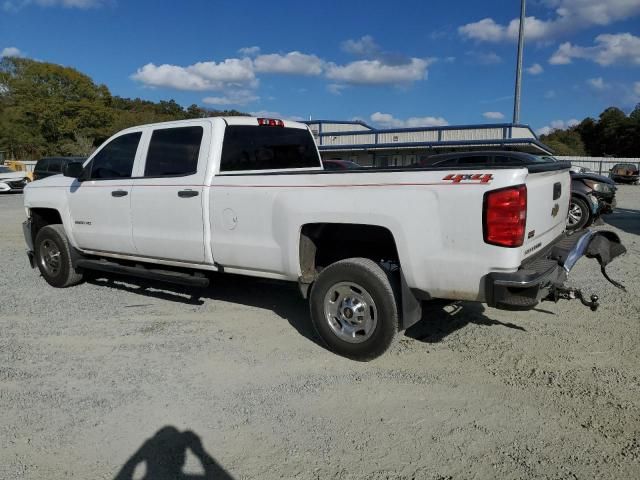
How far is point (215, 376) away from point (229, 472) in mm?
1275

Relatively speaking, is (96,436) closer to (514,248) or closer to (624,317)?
(514,248)

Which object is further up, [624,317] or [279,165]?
[279,165]

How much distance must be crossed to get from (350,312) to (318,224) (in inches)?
31.1

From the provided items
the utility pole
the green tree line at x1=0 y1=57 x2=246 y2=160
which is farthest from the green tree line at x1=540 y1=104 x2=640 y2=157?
the green tree line at x1=0 y1=57 x2=246 y2=160

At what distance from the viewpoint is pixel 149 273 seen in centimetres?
552

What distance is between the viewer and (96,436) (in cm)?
325

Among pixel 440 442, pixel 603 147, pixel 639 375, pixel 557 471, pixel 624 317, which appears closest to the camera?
pixel 557 471

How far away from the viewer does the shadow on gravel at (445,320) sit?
4.83 meters

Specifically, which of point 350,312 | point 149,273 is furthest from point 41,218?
point 350,312

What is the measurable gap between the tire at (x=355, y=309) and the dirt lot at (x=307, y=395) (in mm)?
186

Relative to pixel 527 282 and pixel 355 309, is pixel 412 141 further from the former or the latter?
pixel 527 282

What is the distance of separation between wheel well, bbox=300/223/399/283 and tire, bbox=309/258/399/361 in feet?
0.90

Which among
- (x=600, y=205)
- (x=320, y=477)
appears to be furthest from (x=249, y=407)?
(x=600, y=205)

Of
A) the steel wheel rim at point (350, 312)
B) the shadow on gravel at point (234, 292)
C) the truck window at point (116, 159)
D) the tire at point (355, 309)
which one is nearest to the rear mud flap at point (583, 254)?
the tire at point (355, 309)
